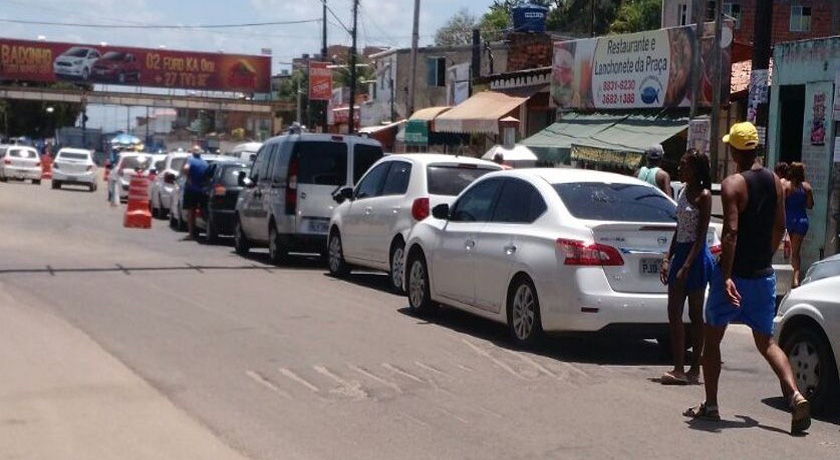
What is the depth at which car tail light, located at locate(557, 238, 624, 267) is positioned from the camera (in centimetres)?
1045

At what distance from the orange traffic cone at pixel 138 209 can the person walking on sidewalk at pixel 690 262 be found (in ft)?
66.6

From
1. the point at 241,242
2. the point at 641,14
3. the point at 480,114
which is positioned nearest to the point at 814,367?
the point at 241,242

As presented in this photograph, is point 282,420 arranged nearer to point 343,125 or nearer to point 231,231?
point 231,231

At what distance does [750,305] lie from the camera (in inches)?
316

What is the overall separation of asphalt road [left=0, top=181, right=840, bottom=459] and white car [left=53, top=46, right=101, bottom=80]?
215 feet

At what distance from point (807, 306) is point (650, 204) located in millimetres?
2695

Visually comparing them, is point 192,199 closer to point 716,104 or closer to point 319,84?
point 716,104

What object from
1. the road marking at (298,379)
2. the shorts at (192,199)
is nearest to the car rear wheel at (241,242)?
the shorts at (192,199)

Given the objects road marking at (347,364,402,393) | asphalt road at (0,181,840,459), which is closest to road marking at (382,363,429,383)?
asphalt road at (0,181,840,459)

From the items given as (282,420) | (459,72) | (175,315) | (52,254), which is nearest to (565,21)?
(459,72)

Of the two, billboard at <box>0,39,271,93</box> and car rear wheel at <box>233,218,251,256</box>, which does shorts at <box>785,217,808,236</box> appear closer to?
car rear wheel at <box>233,218,251,256</box>

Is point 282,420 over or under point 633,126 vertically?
under

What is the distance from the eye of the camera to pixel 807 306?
8.78 meters

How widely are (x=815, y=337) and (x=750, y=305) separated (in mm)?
983
